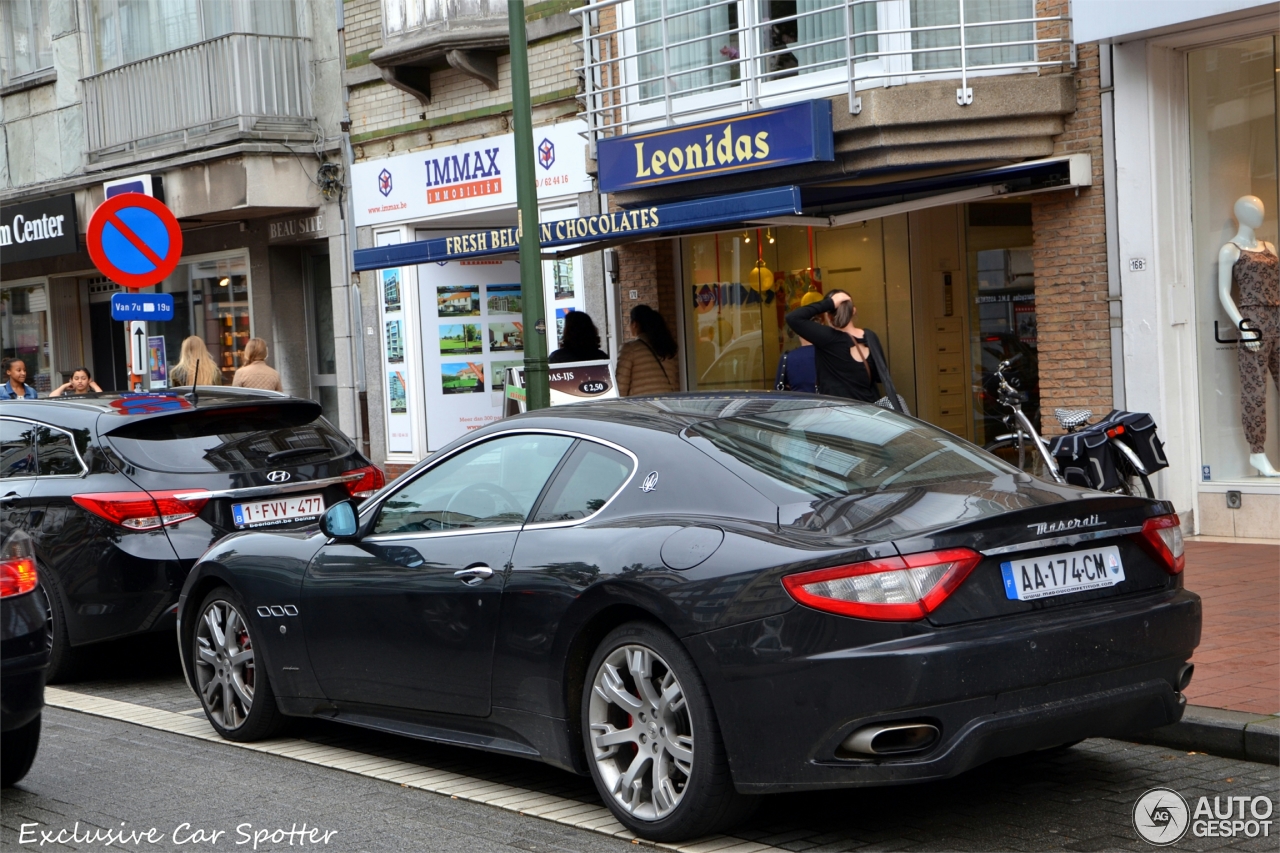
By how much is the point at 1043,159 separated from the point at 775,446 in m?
7.29

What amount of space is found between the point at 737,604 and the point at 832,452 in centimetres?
90

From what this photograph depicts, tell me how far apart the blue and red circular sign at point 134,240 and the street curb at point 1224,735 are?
880cm

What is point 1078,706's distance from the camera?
15.7 feet

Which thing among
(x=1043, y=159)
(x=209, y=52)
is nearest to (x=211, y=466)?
(x=1043, y=159)

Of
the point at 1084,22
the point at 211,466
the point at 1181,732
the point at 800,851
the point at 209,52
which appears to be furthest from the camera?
the point at 209,52

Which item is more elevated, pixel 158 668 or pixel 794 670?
pixel 794 670

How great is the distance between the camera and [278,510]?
8664 mm

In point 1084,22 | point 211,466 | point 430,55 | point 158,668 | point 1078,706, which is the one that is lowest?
point 158,668

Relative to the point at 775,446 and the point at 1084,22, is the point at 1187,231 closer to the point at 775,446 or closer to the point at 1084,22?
the point at 1084,22

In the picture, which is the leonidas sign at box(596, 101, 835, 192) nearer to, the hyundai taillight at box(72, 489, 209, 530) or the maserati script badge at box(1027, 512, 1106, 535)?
the hyundai taillight at box(72, 489, 209, 530)

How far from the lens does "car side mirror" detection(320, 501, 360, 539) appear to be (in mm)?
6316

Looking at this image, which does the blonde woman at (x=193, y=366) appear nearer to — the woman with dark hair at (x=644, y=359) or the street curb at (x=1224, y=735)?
the woman with dark hair at (x=644, y=359)

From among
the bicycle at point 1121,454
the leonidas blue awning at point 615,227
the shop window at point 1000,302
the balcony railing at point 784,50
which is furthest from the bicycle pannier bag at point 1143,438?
the shop window at point 1000,302
